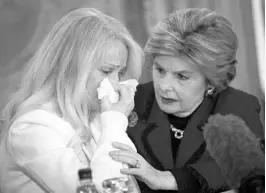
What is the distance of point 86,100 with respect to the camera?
64.4 inches

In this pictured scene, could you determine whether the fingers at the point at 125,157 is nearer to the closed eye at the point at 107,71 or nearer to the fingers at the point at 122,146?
the fingers at the point at 122,146

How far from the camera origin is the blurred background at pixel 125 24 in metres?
1.70

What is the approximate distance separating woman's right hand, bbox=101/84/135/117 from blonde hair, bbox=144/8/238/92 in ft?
0.38

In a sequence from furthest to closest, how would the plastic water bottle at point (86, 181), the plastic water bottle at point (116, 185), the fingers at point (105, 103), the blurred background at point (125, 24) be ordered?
the blurred background at point (125, 24), the fingers at point (105, 103), the plastic water bottle at point (116, 185), the plastic water bottle at point (86, 181)

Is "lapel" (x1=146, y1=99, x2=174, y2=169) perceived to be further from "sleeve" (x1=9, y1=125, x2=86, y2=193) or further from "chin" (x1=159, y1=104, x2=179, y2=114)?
"sleeve" (x1=9, y1=125, x2=86, y2=193)

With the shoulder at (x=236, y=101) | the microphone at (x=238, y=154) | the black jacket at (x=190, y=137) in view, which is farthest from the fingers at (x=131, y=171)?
the shoulder at (x=236, y=101)

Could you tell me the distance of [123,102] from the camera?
5.31 feet

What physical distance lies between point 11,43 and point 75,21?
0.74 ft

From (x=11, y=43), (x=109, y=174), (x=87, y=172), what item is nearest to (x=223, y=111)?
(x=109, y=174)

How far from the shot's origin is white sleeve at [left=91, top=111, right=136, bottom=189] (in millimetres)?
1480

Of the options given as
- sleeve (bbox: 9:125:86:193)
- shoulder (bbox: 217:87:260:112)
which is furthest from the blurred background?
sleeve (bbox: 9:125:86:193)

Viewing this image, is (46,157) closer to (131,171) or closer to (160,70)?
(131,171)

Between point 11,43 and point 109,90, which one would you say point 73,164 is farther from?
point 11,43

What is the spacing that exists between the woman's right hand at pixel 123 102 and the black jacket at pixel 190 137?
0.26ft
